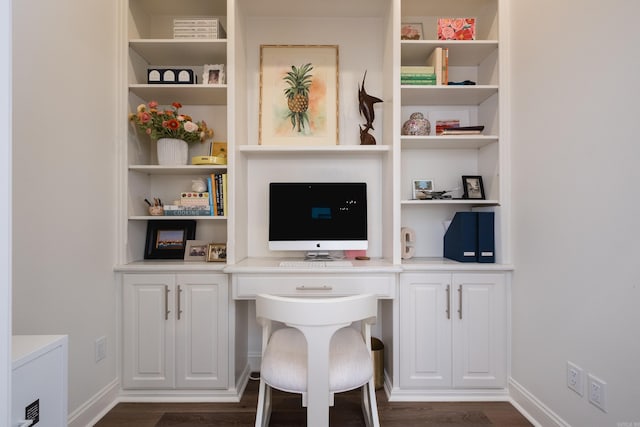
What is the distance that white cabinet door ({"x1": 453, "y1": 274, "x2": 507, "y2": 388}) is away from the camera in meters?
2.09

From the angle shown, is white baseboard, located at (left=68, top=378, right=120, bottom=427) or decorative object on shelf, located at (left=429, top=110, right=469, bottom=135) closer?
white baseboard, located at (left=68, top=378, right=120, bottom=427)

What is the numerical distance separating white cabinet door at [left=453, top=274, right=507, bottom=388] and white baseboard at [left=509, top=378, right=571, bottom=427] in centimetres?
8

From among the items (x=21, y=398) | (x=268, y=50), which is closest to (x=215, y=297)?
(x=21, y=398)

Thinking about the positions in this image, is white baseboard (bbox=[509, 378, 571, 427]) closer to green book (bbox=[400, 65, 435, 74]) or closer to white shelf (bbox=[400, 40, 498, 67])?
green book (bbox=[400, 65, 435, 74])

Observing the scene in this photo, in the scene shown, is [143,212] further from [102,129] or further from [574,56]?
[574,56]

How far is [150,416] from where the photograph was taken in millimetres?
1948

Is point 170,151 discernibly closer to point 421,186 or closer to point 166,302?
point 166,302

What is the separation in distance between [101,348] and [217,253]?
2.80 feet

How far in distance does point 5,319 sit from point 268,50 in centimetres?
231

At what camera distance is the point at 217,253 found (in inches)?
89.7

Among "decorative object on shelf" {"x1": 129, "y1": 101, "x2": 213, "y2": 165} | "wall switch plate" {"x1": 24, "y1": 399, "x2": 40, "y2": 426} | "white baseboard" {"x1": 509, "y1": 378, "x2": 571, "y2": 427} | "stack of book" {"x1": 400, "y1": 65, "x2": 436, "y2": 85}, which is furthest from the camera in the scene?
"stack of book" {"x1": 400, "y1": 65, "x2": 436, "y2": 85}

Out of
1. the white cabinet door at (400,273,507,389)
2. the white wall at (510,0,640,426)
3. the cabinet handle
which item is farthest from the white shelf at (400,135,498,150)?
the cabinet handle

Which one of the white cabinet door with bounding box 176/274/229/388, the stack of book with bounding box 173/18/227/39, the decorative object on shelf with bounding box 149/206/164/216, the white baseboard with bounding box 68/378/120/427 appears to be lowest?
the white baseboard with bounding box 68/378/120/427

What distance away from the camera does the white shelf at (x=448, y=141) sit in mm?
2164
